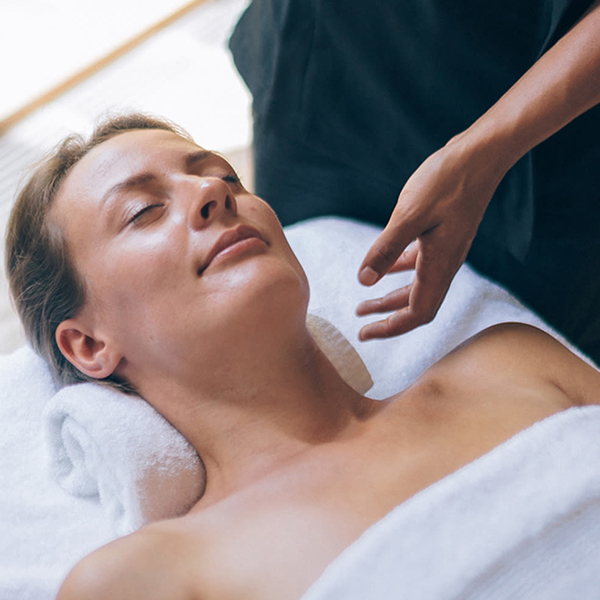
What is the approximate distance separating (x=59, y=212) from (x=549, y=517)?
88 centimetres

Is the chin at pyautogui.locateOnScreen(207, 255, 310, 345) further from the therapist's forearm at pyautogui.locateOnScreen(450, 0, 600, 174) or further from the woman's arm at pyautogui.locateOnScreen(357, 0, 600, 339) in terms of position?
the therapist's forearm at pyautogui.locateOnScreen(450, 0, 600, 174)

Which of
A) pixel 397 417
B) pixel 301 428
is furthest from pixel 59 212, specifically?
pixel 397 417

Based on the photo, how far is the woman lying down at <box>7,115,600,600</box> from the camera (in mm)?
797

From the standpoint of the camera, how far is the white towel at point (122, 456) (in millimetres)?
975

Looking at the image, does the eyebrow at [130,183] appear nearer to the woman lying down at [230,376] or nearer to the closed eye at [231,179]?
the woman lying down at [230,376]

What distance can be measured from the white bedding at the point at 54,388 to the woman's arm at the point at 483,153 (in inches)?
13.5

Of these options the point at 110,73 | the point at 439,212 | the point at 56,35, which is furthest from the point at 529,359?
the point at 56,35

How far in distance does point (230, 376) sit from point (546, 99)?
1.97 feet

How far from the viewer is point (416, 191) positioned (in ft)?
3.01

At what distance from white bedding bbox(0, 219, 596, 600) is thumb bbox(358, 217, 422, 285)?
0.38m

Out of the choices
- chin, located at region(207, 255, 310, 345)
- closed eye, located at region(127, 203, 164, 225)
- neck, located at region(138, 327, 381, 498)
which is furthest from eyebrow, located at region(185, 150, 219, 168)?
neck, located at region(138, 327, 381, 498)

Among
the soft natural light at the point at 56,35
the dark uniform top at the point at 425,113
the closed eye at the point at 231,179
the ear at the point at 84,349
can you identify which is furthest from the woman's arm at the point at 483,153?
the soft natural light at the point at 56,35

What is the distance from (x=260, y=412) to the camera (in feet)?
3.22

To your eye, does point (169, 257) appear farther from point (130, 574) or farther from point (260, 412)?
point (130, 574)
